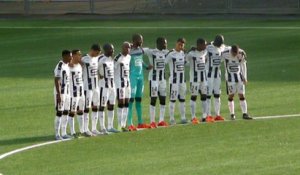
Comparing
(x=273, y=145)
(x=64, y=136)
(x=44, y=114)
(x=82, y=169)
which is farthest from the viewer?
(x=44, y=114)

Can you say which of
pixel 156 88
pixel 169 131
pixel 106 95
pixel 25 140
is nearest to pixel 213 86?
pixel 156 88

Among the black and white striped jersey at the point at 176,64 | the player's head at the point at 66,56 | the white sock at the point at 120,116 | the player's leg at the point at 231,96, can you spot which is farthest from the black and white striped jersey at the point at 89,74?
the player's leg at the point at 231,96

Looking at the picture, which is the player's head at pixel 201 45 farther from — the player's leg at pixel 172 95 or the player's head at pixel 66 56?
the player's head at pixel 66 56

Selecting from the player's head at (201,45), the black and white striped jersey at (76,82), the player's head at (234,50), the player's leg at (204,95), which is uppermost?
the player's head at (201,45)

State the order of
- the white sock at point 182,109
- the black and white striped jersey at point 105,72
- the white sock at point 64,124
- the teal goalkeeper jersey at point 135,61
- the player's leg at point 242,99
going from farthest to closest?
the player's leg at point 242,99, the white sock at point 182,109, the teal goalkeeper jersey at point 135,61, the black and white striped jersey at point 105,72, the white sock at point 64,124

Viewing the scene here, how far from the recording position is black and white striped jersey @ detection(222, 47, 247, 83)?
2963cm

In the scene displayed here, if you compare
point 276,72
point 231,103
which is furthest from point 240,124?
point 276,72

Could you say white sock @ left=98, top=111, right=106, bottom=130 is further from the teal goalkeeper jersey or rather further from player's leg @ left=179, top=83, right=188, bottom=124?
player's leg @ left=179, top=83, right=188, bottom=124

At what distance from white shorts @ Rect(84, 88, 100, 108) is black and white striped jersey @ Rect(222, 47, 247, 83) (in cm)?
419

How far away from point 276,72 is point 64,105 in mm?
16575

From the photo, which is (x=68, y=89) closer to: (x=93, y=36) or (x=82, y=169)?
(x=82, y=169)

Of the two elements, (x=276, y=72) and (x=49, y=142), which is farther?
(x=276, y=72)

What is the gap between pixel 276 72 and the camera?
137 feet

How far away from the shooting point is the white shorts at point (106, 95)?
27.6m
